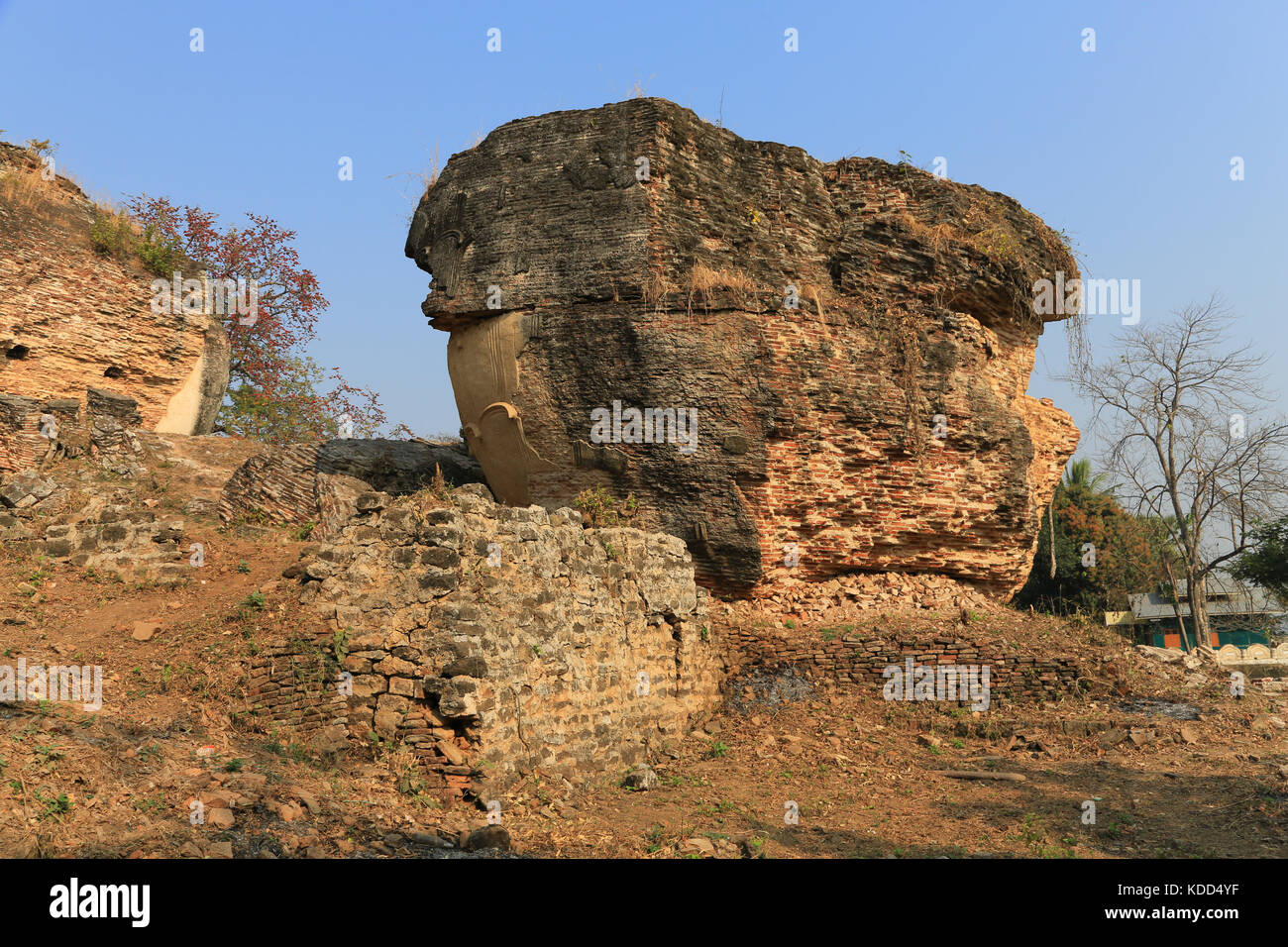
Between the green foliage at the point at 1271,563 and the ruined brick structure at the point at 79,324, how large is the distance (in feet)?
82.5

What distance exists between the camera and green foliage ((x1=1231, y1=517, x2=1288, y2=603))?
1019 inches

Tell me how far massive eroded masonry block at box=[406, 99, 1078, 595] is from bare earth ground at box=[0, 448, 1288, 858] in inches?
59.0

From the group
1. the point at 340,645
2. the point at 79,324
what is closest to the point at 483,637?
the point at 340,645

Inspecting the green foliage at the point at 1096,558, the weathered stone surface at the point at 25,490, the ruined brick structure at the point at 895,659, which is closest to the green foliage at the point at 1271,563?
the green foliage at the point at 1096,558

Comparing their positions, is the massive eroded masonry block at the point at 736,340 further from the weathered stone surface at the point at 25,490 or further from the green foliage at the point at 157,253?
the green foliage at the point at 157,253

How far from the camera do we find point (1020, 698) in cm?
→ 1152

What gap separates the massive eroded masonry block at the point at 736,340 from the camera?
11.7 meters

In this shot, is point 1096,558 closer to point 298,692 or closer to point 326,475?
point 326,475

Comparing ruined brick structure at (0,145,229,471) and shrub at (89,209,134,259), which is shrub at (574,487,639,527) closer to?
ruined brick structure at (0,145,229,471)

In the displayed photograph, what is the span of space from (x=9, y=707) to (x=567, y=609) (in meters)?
4.19

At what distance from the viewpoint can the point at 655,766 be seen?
9477 millimetres

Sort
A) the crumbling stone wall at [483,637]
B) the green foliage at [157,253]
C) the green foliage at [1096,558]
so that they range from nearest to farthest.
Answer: the crumbling stone wall at [483,637] < the green foliage at [157,253] < the green foliage at [1096,558]
